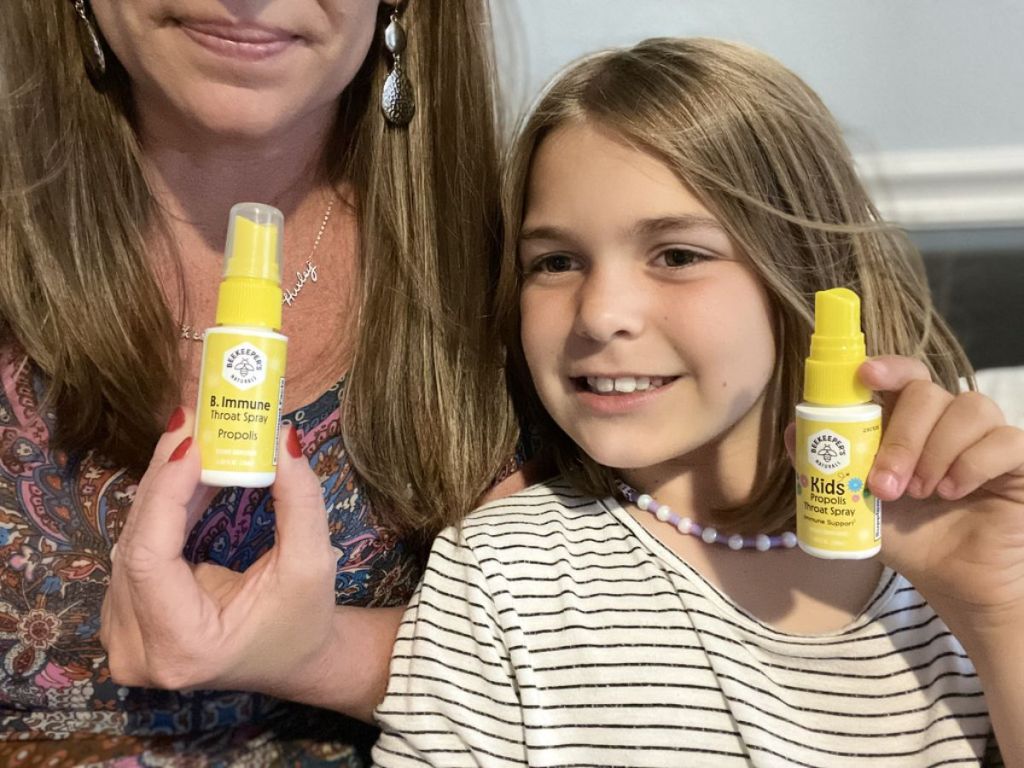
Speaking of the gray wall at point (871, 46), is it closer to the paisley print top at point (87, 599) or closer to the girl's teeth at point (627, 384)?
the girl's teeth at point (627, 384)

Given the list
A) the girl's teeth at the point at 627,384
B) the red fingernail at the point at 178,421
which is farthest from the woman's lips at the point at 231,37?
the girl's teeth at the point at 627,384

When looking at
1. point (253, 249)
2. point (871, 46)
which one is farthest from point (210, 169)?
point (871, 46)

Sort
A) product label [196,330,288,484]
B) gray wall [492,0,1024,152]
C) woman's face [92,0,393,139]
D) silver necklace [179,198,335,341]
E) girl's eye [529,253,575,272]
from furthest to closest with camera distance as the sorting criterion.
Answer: gray wall [492,0,1024,152] → silver necklace [179,198,335,341] → girl's eye [529,253,575,272] → woman's face [92,0,393,139] → product label [196,330,288,484]

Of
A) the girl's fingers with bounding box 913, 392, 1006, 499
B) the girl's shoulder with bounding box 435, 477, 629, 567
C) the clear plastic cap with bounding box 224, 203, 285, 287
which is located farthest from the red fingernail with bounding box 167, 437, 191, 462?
the girl's fingers with bounding box 913, 392, 1006, 499

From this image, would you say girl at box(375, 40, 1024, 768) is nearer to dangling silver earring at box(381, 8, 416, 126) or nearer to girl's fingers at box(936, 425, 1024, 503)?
girl's fingers at box(936, 425, 1024, 503)

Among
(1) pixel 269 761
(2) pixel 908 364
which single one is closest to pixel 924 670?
(2) pixel 908 364

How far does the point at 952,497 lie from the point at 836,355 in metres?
0.18

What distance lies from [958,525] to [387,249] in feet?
2.20

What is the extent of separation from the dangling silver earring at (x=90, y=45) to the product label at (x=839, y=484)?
2.64ft

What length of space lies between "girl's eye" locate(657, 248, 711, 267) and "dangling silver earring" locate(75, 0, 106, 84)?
626 millimetres

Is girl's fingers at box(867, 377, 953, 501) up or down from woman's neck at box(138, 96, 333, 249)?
down

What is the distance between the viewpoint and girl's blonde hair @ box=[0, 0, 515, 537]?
37.5 inches

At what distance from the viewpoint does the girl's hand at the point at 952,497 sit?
2.45ft

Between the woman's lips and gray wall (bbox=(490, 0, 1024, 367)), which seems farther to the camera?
gray wall (bbox=(490, 0, 1024, 367))
